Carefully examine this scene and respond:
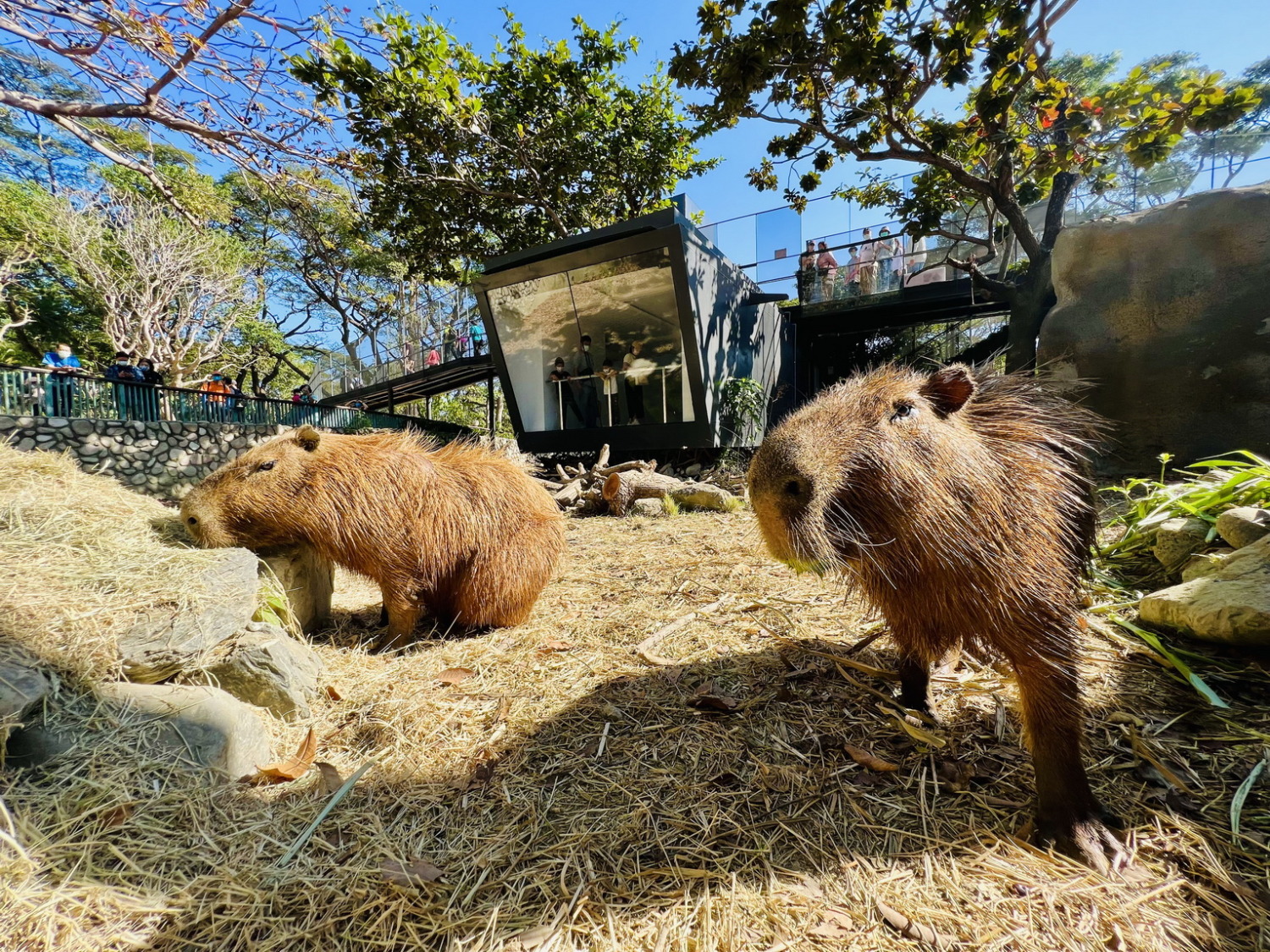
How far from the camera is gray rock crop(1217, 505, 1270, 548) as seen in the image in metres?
2.12

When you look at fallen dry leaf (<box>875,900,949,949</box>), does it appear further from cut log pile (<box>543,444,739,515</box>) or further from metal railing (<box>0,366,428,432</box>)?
metal railing (<box>0,366,428,432</box>)

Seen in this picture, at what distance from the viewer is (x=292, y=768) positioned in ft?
5.62

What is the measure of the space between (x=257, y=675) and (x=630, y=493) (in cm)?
583

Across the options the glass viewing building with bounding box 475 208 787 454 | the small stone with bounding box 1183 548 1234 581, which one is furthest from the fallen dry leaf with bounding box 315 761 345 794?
the glass viewing building with bounding box 475 208 787 454

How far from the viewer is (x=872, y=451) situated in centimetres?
129

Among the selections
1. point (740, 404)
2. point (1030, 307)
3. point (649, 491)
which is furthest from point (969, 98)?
point (649, 491)

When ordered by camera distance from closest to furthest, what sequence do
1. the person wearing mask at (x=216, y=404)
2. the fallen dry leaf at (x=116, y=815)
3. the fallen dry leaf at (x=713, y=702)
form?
the fallen dry leaf at (x=116, y=815) < the fallen dry leaf at (x=713, y=702) < the person wearing mask at (x=216, y=404)

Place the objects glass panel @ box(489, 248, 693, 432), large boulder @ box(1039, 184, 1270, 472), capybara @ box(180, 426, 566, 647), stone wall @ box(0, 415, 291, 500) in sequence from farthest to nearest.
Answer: glass panel @ box(489, 248, 693, 432)
stone wall @ box(0, 415, 291, 500)
large boulder @ box(1039, 184, 1270, 472)
capybara @ box(180, 426, 566, 647)

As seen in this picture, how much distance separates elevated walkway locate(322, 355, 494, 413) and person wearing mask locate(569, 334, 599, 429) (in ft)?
13.7

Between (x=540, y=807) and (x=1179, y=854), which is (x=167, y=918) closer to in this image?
(x=540, y=807)

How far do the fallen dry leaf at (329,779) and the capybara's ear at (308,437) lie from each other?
1.71 metres

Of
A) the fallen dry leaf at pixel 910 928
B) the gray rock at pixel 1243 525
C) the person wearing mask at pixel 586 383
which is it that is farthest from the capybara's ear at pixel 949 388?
the person wearing mask at pixel 586 383

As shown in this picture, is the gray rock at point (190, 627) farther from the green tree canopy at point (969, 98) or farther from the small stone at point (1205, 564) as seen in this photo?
the green tree canopy at point (969, 98)

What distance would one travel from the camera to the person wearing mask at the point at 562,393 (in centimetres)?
1217
